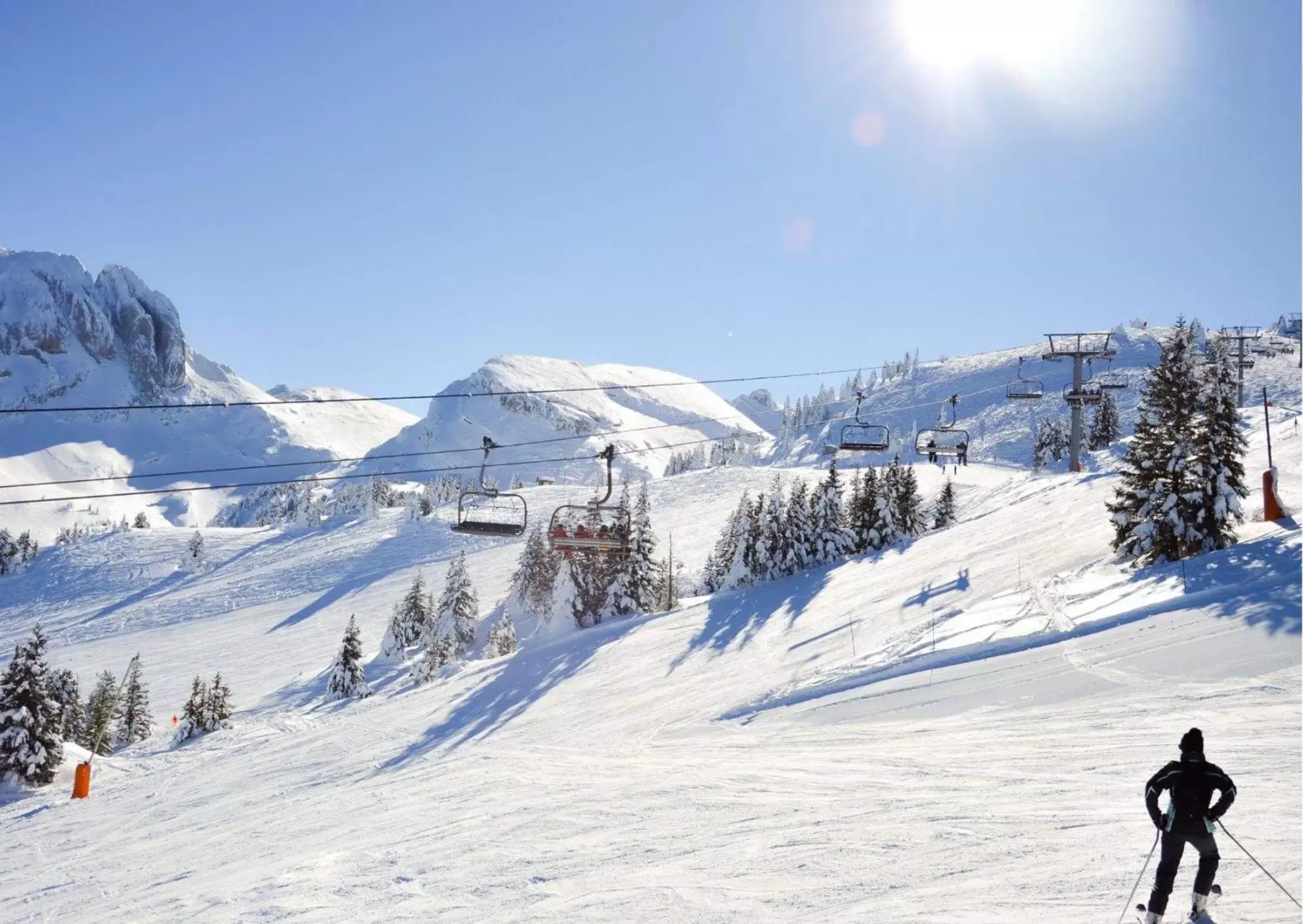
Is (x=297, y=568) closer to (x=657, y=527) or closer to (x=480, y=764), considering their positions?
(x=657, y=527)

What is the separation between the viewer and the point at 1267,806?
9.46m

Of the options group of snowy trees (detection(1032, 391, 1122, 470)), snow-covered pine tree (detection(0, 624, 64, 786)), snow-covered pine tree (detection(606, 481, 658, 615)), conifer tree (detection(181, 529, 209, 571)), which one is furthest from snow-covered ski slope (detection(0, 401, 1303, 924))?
conifer tree (detection(181, 529, 209, 571))

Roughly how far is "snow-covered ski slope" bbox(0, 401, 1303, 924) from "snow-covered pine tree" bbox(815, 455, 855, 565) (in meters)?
8.87

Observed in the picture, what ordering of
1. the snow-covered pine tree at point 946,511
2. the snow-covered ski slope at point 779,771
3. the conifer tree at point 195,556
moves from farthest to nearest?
the conifer tree at point 195,556, the snow-covered pine tree at point 946,511, the snow-covered ski slope at point 779,771

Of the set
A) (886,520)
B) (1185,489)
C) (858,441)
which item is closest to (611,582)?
(886,520)

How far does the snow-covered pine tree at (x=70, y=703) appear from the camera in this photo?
5144 cm

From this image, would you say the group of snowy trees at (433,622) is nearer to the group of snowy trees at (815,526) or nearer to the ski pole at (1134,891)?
the group of snowy trees at (815,526)

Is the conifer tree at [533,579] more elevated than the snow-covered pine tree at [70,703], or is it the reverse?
the conifer tree at [533,579]

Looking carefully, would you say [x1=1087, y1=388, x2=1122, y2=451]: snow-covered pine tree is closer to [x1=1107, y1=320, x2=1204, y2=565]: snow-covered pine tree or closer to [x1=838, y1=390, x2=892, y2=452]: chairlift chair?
[x1=1107, y1=320, x2=1204, y2=565]: snow-covered pine tree

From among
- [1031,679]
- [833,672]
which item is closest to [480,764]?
[833,672]

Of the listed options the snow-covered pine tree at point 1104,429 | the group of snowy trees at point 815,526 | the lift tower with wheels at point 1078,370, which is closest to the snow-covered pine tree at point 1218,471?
the lift tower with wheels at point 1078,370

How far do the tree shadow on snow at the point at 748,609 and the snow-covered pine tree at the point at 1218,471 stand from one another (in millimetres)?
14552

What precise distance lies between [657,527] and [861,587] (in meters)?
54.2

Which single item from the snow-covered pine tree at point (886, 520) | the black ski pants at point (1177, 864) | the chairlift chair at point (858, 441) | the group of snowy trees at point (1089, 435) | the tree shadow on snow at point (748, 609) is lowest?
the tree shadow on snow at point (748, 609)
